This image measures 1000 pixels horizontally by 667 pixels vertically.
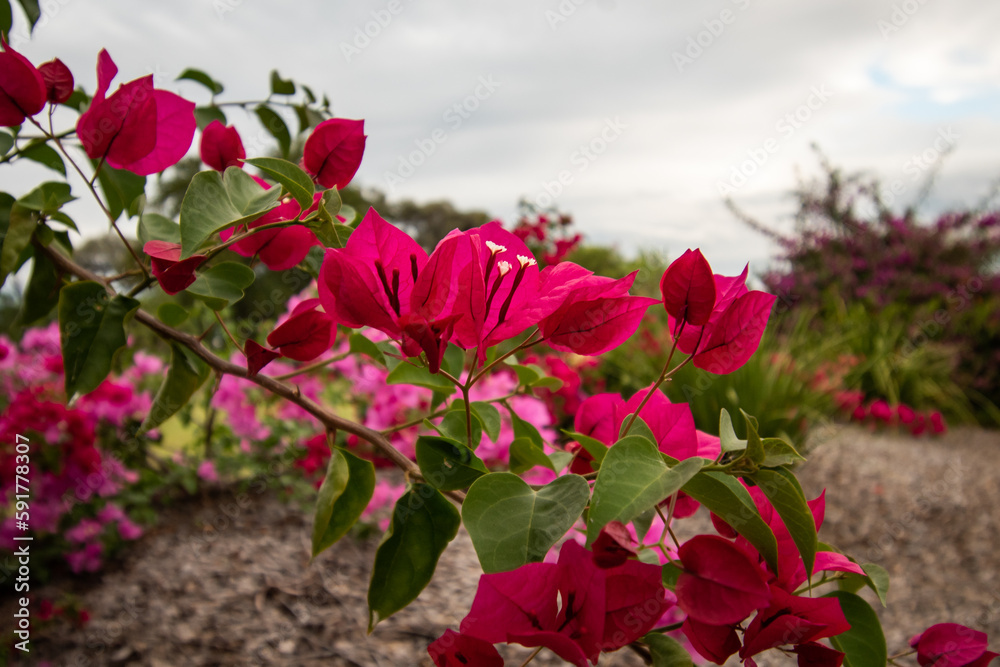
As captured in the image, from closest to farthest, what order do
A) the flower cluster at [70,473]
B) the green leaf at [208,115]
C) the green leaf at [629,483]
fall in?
1. the green leaf at [629,483]
2. the green leaf at [208,115]
3. the flower cluster at [70,473]

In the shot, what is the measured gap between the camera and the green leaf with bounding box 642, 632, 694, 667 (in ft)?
1.09

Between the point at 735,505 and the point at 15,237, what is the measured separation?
20.8 inches

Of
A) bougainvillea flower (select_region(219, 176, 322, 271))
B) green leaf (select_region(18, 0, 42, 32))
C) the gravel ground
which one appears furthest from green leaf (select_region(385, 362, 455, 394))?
the gravel ground

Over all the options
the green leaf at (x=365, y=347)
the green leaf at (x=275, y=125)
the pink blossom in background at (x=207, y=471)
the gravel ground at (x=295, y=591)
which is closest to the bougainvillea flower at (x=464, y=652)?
the green leaf at (x=365, y=347)

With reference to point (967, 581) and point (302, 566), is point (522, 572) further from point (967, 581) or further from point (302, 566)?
Result: point (967, 581)

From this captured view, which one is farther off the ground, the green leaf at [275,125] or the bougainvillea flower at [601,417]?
the green leaf at [275,125]

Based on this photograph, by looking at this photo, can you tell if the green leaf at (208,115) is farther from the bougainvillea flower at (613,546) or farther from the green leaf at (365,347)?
the bougainvillea flower at (613,546)

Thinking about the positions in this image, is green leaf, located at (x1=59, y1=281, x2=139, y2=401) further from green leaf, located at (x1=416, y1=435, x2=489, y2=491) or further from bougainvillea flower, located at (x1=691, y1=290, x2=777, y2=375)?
bougainvillea flower, located at (x1=691, y1=290, x2=777, y2=375)

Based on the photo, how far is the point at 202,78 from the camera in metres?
0.71

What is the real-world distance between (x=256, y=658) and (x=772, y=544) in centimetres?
124

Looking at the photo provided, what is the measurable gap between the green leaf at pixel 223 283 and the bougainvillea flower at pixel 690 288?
298 mm

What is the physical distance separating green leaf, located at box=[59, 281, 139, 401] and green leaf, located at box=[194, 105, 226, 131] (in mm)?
331

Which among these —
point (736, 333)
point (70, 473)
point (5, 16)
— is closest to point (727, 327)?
point (736, 333)

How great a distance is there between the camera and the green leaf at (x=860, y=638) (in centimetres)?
35
